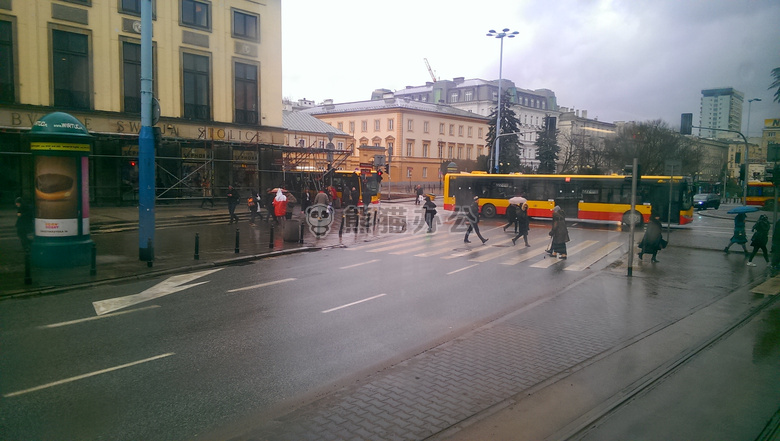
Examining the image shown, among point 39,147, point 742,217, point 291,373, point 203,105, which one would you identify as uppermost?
point 203,105

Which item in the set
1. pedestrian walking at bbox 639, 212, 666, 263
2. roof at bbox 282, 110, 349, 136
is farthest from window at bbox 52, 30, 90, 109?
pedestrian walking at bbox 639, 212, 666, 263

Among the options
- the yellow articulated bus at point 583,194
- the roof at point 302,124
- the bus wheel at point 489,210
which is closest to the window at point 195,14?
the yellow articulated bus at point 583,194

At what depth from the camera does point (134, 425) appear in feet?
16.7

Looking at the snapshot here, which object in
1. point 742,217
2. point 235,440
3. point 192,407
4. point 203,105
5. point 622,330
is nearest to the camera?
point 235,440

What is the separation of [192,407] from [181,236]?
16023 mm

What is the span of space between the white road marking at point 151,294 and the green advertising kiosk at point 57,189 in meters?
3.00

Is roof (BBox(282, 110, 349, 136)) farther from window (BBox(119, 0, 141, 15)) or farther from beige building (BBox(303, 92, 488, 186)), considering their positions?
window (BBox(119, 0, 141, 15))

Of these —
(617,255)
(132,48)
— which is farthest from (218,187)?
(617,255)

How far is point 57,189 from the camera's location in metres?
12.9

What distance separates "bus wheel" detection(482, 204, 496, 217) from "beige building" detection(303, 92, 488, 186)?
36873mm

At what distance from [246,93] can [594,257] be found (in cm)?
2450

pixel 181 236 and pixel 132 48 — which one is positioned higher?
pixel 132 48

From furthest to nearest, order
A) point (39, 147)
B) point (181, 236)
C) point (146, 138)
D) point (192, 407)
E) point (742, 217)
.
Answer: point (181, 236) → point (742, 217) → point (146, 138) → point (39, 147) → point (192, 407)

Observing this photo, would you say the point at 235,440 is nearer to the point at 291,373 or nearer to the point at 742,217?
the point at 291,373
